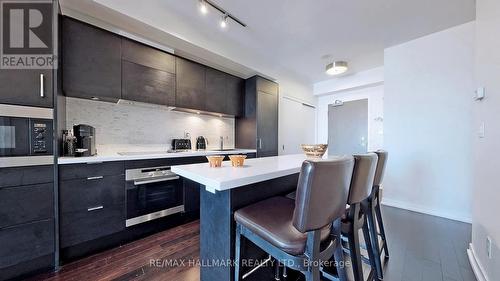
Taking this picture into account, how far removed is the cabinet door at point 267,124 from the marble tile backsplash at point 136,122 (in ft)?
2.86

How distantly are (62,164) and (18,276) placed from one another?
0.87 meters

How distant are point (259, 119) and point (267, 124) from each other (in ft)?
0.89

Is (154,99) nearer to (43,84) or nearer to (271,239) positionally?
(43,84)

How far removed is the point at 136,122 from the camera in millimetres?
2570

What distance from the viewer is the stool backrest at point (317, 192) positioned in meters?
0.73

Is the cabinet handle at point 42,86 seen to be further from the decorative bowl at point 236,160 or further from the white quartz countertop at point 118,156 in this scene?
the decorative bowl at point 236,160

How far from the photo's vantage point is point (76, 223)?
5.44 ft

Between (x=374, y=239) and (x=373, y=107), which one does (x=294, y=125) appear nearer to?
(x=373, y=107)

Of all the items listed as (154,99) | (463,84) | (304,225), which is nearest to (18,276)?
(154,99)

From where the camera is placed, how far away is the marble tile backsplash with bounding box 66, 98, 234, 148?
2.16m

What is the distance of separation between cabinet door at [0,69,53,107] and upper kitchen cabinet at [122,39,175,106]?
655 mm

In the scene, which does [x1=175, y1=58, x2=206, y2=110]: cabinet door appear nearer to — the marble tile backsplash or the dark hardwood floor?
the marble tile backsplash

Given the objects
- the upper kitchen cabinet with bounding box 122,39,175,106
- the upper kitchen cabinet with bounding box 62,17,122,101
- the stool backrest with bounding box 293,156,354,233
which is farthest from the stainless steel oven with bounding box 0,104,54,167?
the stool backrest with bounding box 293,156,354,233

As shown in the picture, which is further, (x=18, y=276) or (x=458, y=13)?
(x=458, y=13)
